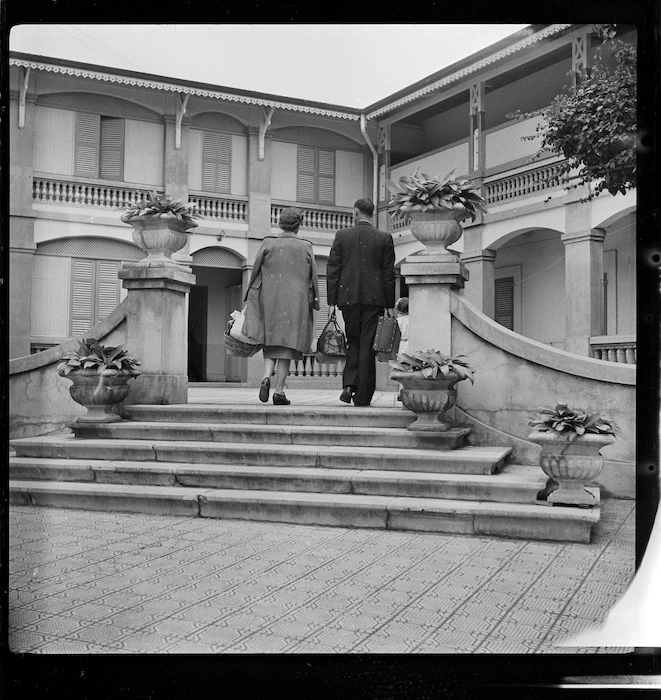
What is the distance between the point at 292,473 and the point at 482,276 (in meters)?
10.8

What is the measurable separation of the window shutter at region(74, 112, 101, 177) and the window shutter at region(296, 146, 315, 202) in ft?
17.0

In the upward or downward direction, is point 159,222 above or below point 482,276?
below

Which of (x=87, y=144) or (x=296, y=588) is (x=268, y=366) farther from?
(x=87, y=144)

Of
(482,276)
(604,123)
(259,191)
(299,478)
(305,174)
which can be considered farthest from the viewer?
(305,174)

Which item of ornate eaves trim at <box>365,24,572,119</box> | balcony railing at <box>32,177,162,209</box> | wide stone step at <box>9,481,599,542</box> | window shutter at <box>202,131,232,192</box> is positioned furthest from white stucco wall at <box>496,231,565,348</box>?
wide stone step at <box>9,481,599,542</box>

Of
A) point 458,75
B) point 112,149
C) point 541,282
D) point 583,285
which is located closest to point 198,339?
point 112,149

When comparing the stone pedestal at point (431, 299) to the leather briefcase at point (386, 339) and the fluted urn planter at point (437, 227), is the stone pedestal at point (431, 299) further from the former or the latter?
the leather briefcase at point (386, 339)

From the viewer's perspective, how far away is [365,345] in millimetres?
6523

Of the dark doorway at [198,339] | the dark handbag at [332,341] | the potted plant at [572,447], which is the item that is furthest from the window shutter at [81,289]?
the potted plant at [572,447]

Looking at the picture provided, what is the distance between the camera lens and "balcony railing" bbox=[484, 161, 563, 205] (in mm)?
13492

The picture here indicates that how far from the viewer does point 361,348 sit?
653 cm

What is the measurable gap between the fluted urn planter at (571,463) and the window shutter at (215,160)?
41.1 feet
